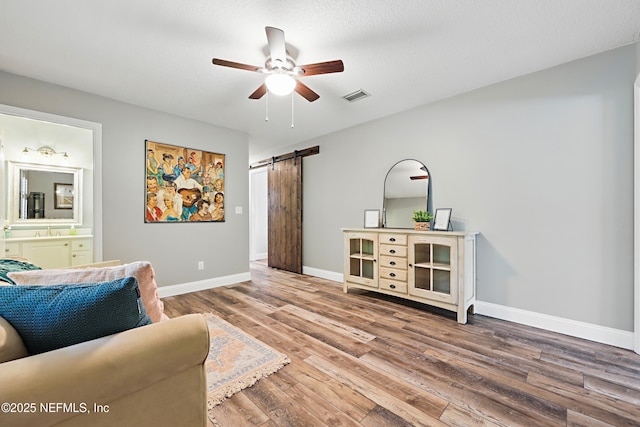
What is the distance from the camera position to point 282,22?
6.26 feet

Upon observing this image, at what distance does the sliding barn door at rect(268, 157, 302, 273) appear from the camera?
16.1 ft

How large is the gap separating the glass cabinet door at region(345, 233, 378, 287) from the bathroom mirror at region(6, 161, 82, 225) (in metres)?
4.16

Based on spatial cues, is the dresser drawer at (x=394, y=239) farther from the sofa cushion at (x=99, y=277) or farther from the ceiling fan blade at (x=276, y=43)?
the sofa cushion at (x=99, y=277)

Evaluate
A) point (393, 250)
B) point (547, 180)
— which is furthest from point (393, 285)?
point (547, 180)

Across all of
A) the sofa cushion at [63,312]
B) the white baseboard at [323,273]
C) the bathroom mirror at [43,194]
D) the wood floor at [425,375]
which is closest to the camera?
the sofa cushion at [63,312]

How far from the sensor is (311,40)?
82.9 inches

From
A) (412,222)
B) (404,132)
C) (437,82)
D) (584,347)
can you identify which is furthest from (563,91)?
(584,347)

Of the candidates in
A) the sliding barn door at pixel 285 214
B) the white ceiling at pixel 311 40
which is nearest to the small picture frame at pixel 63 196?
the white ceiling at pixel 311 40

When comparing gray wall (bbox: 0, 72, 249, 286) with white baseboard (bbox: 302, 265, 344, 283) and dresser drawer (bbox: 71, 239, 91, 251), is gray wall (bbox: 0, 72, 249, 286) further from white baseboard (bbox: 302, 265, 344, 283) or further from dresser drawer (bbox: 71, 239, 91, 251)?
dresser drawer (bbox: 71, 239, 91, 251)

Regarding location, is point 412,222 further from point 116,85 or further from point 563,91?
point 116,85

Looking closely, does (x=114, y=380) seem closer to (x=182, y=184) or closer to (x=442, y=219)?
(x=442, y=219)

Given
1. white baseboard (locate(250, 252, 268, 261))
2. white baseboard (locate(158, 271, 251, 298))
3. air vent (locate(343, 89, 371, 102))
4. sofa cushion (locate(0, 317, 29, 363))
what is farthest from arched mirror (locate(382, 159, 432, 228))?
white baseboard (locate(250, 252, 268, 261))

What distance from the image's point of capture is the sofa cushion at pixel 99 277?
→ 113cm

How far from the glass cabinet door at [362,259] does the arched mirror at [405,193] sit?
0.42 meters
